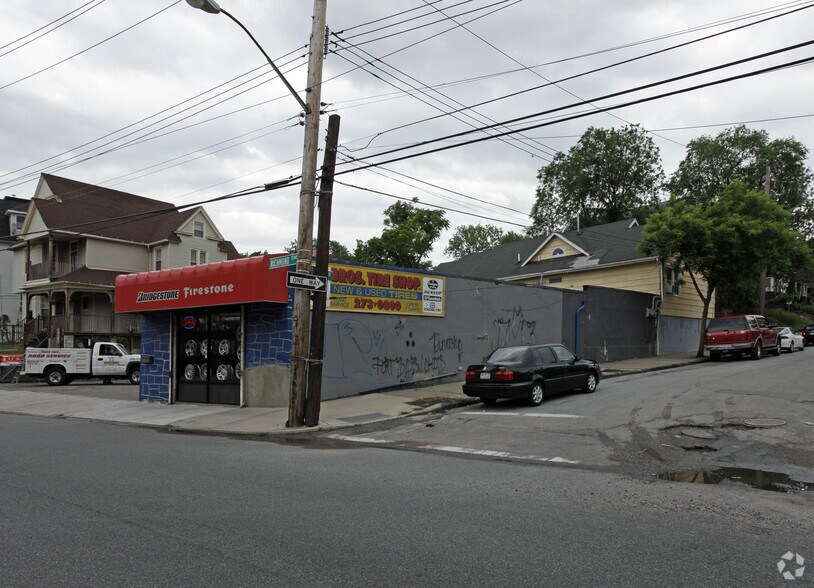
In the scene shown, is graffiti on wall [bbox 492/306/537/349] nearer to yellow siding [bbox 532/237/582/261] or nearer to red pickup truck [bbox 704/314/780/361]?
red pickup truck [bbox 704/314/780/361]

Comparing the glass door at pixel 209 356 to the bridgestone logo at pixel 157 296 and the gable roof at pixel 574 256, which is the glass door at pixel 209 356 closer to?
the bridgestone logo at pixel 157 296

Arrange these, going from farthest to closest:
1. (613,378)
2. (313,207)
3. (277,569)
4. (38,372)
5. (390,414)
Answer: (38,372) < (613,378) < (390,414) < (313,207) < (277,569)

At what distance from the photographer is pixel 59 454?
9031 mm

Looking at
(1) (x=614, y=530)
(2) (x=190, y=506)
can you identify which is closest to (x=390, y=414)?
(2) (x=190, y=506)

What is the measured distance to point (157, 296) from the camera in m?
17.4

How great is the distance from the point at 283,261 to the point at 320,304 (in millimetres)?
1517

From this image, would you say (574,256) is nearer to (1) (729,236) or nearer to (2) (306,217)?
(1) (729,236)

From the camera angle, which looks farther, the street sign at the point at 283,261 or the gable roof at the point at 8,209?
the gable roof at the point at 8,209

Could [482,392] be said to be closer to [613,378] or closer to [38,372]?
[613,378]

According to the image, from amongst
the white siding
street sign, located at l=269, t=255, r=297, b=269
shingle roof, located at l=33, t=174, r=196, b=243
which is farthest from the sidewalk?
shingle roof, located at l=33, t=174, r=196, b=243

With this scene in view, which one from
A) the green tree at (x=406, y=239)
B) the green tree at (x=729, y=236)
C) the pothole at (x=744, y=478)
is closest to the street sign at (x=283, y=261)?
the pothole at (x=744, y=478)

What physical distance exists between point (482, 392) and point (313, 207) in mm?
5893

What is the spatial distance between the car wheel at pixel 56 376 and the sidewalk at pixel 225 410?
17.0 ft

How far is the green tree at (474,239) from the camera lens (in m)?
68.2
